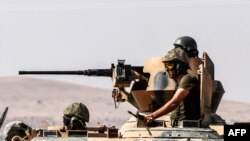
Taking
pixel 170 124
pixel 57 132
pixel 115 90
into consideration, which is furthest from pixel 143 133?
pixel 115 90

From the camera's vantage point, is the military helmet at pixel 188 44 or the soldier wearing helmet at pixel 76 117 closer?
the soldier wearing helmet at pixel 76 117

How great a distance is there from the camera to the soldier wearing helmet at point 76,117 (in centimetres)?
1900

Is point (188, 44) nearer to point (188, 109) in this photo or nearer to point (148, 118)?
point (188, 109)

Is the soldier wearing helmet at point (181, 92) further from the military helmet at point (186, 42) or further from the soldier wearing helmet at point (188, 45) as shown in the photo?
the military helmet at point (186, 42)

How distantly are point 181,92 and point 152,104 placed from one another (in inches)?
129

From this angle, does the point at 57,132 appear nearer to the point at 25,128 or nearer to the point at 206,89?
the point at 206,89

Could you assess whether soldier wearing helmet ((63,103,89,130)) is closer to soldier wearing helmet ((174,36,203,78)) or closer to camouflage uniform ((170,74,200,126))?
camouflage uniform ((170,74,200,126))

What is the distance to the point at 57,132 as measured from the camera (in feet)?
59.6

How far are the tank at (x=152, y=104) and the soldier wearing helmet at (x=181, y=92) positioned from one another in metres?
0.25

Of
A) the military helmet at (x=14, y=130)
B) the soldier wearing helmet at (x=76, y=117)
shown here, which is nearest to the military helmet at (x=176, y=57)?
the soldier wearing helmet at (x=76, y=117)

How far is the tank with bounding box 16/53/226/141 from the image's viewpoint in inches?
677

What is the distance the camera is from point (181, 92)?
56.5ft

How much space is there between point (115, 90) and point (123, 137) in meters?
5.45

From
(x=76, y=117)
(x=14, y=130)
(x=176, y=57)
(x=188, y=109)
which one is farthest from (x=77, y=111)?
(x=14, y=130)
